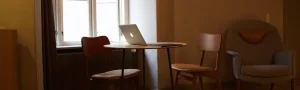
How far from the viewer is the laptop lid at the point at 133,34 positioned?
10.2 feet

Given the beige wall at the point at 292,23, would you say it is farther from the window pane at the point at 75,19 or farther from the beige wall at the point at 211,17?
the window pane at the point at 75,19

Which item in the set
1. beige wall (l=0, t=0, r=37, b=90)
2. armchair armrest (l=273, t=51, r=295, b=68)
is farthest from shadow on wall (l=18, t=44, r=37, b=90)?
armchair armrest (l=273, t=51, r=295, b=68)

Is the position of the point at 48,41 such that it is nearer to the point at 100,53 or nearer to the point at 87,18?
the point at 100,53

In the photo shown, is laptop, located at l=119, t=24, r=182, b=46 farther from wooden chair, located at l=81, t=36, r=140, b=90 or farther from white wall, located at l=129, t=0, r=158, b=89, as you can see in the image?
white wall, located at l=129, t=0, r=158, b=89

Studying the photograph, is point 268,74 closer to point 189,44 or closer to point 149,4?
point 189,44

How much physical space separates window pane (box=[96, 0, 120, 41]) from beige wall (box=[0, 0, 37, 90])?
4.12 ft

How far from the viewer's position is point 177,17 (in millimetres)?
4289

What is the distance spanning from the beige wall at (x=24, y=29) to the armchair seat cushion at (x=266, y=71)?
88.1 inches

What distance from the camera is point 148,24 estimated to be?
422 centimetres

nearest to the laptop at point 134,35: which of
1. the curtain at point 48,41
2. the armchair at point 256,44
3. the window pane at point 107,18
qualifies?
the curtain at point 48,41

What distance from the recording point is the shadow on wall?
10.0ft

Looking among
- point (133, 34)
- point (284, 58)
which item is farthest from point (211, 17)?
point (133, 34)

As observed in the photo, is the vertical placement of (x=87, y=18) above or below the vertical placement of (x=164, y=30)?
above

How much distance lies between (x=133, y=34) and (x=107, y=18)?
1.23 metres
